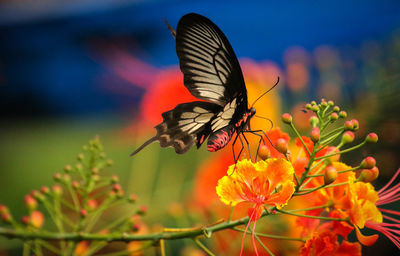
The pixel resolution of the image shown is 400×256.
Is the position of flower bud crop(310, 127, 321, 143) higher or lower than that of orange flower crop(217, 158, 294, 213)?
higher

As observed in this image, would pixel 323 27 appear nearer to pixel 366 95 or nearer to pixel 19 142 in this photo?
pixel 366 95

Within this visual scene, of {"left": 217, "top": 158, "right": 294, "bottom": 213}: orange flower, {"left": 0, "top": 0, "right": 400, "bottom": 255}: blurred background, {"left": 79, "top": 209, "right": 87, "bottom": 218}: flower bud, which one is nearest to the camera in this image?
{"left": 217, "top": 158, "right": 294, "bottom": 213}: orange flower

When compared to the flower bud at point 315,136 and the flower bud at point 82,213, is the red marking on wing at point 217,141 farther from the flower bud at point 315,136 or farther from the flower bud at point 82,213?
the flower bud at point 82,213

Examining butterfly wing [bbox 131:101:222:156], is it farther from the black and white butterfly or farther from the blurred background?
the blurred background

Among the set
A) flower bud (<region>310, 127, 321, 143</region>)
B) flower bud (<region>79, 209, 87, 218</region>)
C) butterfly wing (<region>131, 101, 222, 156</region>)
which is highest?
butterfly wing (<region>131, 101, 222, 156</region>)

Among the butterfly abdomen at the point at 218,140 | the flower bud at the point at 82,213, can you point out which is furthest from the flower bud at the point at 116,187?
the butterfly abdomen at the point at 218,140

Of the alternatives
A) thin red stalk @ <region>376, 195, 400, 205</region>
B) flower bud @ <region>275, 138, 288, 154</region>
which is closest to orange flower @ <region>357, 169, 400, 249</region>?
thin red stalk @ <region>376, 195, 400, 205</region>

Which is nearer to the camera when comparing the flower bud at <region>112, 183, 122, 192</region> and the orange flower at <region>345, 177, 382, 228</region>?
the orange flower at <region>345, 177, 382, 228</region>
